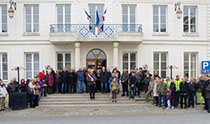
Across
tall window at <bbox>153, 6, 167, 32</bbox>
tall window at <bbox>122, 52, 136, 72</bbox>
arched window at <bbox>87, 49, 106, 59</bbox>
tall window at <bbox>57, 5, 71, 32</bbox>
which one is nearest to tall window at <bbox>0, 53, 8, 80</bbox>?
tall window at <bbox>57, 5, 71, 32</bbox>

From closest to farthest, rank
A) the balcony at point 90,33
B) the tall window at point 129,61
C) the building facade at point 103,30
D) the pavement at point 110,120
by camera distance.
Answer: the pavement at point 110,120 → the balcony at point 90,33 → the building facade at point 103,30 → the tall window at point 129,61

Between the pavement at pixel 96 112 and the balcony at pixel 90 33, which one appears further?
the balcony at pixel 90 33

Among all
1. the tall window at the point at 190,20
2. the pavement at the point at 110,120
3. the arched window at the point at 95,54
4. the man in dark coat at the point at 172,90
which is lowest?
the pavement at the point at 110,120

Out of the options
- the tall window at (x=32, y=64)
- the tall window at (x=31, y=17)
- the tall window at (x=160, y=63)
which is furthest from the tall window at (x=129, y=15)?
the tall window at (x=32, y=64)

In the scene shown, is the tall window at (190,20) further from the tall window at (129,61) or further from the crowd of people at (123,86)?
the crowd of people at (123,86)

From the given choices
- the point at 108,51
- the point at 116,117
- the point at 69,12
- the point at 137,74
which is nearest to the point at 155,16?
the point at 108,51

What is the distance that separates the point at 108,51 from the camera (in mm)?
16516

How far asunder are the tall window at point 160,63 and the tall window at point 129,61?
1763 mm

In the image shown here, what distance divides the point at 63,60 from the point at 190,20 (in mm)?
11176

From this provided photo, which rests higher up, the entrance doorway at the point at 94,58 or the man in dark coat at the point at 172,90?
the entrance doorway at the point at 94,58

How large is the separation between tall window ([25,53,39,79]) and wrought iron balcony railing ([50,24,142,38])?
2649 millimetres

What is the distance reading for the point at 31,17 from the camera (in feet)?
54.6

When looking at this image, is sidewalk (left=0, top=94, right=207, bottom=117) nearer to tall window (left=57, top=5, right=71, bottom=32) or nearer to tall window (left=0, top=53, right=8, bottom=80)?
tall window (left=0, top=53, right=8, bottom=80)

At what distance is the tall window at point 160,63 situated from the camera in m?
17.1
